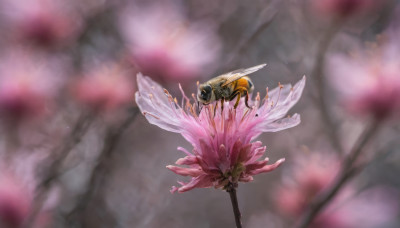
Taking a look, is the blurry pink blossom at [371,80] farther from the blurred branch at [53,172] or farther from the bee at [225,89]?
the blurred branch at [53,172]

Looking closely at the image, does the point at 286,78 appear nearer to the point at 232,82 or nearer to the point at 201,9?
the point at 201,9

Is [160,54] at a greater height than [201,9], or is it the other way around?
[201,9]

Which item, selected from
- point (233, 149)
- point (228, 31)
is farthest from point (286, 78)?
point (233, 149)

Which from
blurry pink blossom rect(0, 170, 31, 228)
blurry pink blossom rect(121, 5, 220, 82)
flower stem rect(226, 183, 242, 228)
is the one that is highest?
blurry pink blossom rect(121, 5, 220, 82)

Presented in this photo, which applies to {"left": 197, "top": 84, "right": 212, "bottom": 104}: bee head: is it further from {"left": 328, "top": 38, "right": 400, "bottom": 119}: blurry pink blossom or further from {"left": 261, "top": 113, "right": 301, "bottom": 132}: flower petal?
{"left": 328, "top": 38, "right": 400, "bottom": 119}: blurry pink blossom

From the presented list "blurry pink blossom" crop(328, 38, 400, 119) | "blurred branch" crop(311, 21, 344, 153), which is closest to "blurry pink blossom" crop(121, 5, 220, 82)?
"blurred branch" crop(311, 21, 344, 153)

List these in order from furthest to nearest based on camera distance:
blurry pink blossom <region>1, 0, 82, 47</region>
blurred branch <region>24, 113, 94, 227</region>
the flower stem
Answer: blurry pink blossom <region>1, 0, 82, 47</region> < blurred branch <region>24, 113, 94, 227</region> < the flower stem

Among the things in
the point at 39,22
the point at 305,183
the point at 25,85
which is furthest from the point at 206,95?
the point at 39,22
